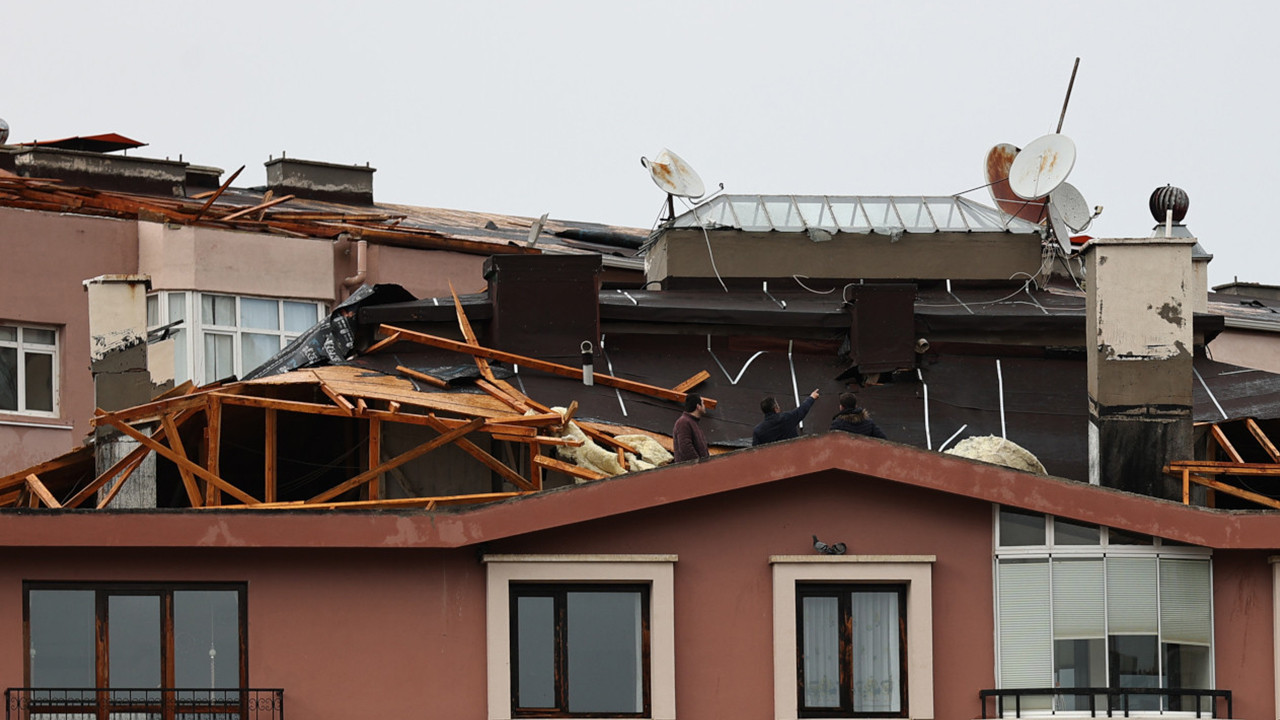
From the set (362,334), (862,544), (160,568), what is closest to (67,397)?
(362,334)

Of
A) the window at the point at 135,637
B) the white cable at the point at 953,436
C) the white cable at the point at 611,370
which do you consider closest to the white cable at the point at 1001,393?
the white cable at the point at 953,436

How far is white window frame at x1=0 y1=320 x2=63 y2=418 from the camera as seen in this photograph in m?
41.8

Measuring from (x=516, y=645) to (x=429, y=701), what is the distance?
102cm

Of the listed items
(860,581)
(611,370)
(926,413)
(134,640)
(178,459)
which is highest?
(611,370)

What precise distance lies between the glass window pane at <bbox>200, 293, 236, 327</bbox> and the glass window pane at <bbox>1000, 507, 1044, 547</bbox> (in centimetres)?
2213

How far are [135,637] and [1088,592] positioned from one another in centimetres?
959

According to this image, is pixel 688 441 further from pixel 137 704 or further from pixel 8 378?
pixel 8 378

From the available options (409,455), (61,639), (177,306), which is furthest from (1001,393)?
(177,306)

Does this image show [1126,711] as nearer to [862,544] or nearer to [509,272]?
[862,544]

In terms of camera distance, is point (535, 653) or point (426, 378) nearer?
point (535, 653)

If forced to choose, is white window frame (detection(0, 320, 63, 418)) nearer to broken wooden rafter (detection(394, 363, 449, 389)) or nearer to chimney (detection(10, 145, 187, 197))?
chimney (detection(10, 145, 187, 197))

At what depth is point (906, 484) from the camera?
947 inches

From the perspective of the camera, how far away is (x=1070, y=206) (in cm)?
3606

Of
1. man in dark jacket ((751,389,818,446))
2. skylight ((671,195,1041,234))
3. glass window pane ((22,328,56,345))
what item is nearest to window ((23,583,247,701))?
man in dark jacket ((751,389,818,446))
